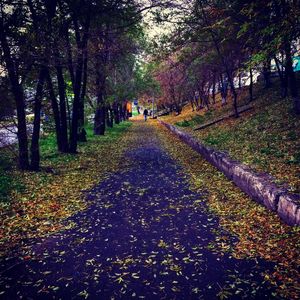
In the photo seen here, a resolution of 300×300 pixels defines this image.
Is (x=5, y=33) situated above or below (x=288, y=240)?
above

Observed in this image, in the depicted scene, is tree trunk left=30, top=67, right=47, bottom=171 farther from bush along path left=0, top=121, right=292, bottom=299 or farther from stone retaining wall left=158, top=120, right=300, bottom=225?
stone retaining wall left=158, top=120, right=300, bottom=225

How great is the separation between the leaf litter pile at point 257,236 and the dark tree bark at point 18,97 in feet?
18.8

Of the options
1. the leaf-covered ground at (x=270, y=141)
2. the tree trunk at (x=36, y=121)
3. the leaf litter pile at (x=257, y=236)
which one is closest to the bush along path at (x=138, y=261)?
the leaf litter pile at (x=257, y=236)

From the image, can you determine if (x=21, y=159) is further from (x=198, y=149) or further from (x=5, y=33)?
(x=198, y=149)

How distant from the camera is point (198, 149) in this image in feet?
46.0

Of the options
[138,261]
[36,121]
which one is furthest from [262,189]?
[36,121]

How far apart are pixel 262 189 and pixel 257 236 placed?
1.52 meters

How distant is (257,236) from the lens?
16.4ft

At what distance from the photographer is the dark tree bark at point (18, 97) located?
Result: 8.14m

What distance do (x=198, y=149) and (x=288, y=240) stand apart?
9.45m

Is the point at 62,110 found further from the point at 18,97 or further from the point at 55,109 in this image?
the point at 18,97

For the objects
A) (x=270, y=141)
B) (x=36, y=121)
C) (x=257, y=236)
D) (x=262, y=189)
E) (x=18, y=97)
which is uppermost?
(x=18, y=97)

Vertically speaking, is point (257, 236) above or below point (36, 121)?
below

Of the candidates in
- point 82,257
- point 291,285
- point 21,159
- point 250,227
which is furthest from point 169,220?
point 21,159
